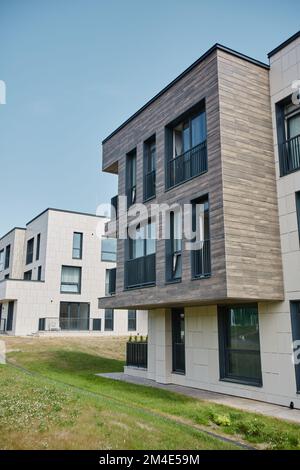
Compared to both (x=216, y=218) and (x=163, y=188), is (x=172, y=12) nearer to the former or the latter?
(x=163, y=188)

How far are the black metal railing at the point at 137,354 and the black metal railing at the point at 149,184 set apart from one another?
584cm

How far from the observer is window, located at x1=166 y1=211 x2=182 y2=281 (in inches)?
484

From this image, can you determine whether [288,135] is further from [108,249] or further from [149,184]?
[108,249]

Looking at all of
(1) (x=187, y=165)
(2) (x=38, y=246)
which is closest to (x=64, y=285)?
(2) (x=38, y=246)

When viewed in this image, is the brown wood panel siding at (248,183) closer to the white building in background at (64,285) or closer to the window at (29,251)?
the white building in background at (64,285)

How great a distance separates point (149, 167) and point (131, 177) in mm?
1265

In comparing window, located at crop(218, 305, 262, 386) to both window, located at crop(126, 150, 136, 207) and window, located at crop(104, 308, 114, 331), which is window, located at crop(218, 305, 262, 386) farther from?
window, located at crop(104, 308, 114, 331)

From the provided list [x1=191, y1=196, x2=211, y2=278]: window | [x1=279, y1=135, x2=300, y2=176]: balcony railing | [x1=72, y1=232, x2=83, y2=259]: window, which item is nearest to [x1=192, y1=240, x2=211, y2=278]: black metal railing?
[x1=191, y1=196, x2=211, y2=278]: window

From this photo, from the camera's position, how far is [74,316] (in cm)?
3516

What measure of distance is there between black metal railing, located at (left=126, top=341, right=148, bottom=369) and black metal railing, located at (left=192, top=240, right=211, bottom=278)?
5697 millimetres

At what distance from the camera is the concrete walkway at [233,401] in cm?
865

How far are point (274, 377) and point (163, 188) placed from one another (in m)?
6.41

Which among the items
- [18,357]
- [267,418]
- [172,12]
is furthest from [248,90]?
[18,357]

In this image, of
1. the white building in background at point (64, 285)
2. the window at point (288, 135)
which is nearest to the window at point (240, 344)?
the window at point (288, 135)
